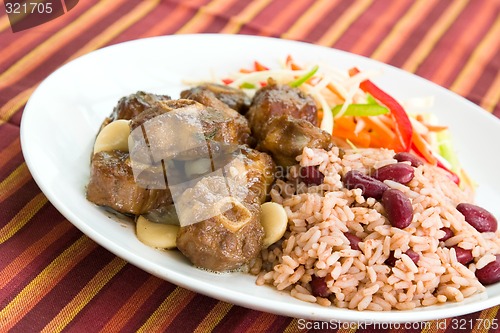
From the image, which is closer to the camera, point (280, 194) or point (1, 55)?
point (280, 194)

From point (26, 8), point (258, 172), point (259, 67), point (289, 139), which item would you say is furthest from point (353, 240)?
→ point (26, 8)

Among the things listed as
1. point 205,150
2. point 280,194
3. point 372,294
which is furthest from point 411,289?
point 205,150

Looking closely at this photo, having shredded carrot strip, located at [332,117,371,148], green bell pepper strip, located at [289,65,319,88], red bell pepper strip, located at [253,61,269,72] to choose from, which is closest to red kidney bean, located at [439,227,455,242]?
shredded carrot strip, located at [332,117,371,148]

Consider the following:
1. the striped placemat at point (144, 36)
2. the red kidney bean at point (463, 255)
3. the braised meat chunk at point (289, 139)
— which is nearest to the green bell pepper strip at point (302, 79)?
the braised meat chunk at point (289, 139)

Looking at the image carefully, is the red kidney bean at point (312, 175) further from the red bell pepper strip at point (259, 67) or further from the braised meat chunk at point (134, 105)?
the red bell pepper strip at point (259, 67)

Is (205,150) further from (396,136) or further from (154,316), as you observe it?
(396,136)

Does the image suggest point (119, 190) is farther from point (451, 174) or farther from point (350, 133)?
point (451, 174)
